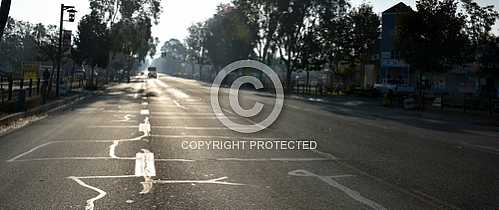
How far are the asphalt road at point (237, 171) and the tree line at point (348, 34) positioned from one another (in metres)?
20.8

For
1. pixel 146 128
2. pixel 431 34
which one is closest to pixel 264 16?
pixel 431 34

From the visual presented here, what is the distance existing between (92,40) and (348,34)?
26.6 meters

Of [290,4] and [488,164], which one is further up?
[290,4]

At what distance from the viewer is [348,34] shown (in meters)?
63.1

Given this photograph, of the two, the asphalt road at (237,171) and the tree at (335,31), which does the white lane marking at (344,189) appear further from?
the tree at (335,31)

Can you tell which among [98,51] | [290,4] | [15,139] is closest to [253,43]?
[290,4]

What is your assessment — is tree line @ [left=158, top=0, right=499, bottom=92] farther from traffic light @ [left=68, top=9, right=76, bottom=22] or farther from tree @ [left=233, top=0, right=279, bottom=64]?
traffic light @ [left=68, top=9, right=76, bottom=22]

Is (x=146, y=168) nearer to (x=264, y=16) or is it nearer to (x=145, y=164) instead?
(x=145, y=164)

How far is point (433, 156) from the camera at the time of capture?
39.6ft

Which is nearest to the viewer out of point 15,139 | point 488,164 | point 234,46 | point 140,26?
point 488,164

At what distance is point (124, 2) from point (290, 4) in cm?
1859

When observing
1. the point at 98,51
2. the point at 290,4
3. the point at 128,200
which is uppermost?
the point at 290,4

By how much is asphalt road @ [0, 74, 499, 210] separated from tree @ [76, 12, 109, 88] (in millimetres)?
38397

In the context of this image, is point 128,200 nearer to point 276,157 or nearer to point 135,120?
point 276,157
